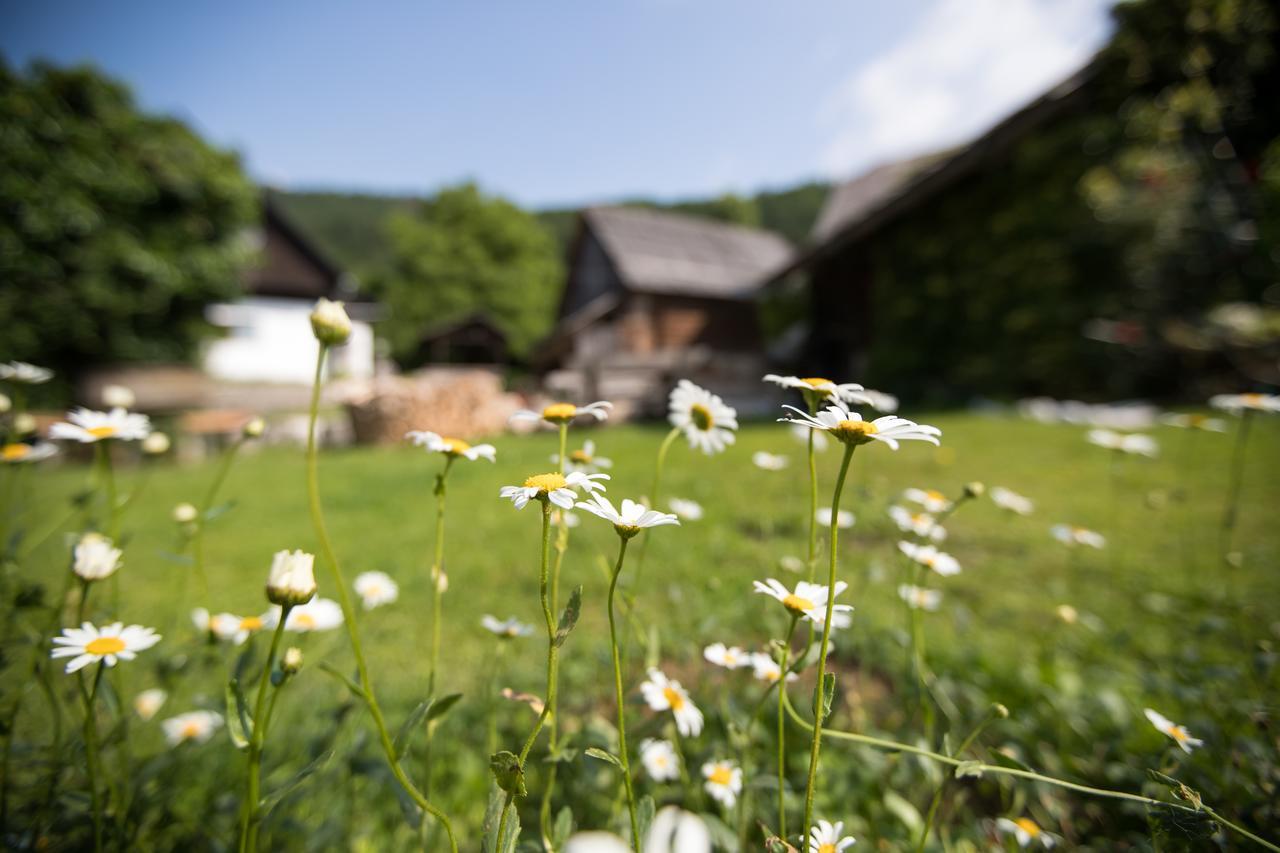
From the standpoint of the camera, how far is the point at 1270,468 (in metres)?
3.49

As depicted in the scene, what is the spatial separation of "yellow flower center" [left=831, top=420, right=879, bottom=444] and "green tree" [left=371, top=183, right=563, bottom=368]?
961 inches

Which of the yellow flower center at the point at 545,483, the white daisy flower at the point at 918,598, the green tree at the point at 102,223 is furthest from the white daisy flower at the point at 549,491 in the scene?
the green tree at the point at 102,223

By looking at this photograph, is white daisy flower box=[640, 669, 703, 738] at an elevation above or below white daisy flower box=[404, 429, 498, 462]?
below

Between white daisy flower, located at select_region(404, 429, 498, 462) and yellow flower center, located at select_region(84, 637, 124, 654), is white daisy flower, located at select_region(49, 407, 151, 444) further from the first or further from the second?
white daisy flower, located at select_region(404, 429, 498, 462)

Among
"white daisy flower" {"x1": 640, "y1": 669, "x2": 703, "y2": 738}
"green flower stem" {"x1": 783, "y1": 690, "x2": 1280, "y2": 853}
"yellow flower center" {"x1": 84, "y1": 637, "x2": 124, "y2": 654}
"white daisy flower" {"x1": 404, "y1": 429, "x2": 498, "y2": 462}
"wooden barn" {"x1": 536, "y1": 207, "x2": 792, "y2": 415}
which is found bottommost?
"white daisy flower" {"x1": 640, "y1": 669, "x2": 703, "y2": 738}

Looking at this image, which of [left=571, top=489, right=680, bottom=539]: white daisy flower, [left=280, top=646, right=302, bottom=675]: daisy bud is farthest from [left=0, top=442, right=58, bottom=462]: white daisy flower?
[left=571, top=489, right=680, bottom=539]: white daisy flower

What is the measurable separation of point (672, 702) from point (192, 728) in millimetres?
920

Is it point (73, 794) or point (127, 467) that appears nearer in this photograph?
point (73, 794)

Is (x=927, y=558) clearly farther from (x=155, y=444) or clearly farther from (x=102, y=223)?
(x=102, y=223)

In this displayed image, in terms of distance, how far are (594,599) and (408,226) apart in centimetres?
2754

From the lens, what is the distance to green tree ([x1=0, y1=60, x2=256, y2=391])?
6.12 metres

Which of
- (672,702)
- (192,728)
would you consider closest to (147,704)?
(192,728)

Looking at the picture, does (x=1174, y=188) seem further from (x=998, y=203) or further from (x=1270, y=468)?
(x=1270, y=468)

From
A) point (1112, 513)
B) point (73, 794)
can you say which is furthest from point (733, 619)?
point (1112, 513)
